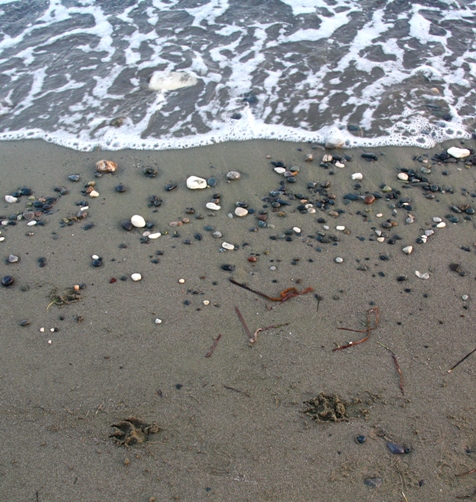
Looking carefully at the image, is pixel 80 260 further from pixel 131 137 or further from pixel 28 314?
pixel 131 137

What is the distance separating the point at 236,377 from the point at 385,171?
2.71 m

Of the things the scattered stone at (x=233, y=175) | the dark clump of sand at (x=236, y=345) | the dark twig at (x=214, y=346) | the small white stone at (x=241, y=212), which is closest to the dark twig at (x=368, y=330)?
the dark clump of sand at (x=236, y=345)

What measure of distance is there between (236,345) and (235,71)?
4.19 m

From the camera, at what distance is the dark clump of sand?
96.7 inches

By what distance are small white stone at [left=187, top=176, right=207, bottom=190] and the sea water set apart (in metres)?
0.72

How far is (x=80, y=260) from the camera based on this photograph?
3691mm

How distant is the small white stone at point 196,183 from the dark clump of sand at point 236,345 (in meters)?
0.07

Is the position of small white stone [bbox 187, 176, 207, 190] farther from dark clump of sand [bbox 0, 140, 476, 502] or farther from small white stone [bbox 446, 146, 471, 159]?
small white stone [bbox 446, 146, 471, 159]

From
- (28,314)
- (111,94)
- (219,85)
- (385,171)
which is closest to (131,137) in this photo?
(111,94)

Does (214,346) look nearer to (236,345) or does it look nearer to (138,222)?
(236,345)

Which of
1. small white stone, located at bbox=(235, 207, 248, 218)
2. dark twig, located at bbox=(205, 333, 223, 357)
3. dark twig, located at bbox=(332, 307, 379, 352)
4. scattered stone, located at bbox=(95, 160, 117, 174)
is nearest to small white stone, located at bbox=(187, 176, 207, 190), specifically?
small white stone, located at bbox=(235, 207, 248, 218)

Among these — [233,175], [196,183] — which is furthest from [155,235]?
[233,175]

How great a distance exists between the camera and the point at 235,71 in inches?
234

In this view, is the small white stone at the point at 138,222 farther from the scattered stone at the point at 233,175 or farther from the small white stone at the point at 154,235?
the scattered stone at the point at 233,175
